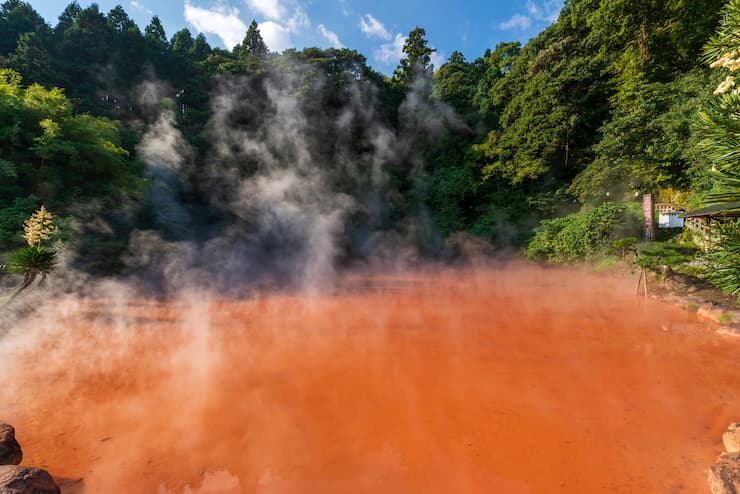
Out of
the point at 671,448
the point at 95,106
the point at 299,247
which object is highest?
the point at 95,106

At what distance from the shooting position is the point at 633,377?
4.32 metres

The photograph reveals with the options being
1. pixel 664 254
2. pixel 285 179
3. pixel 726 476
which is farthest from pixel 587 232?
pixel 285 179

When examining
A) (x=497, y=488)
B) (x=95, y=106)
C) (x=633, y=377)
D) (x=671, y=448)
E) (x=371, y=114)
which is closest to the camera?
(x=497, y=488)

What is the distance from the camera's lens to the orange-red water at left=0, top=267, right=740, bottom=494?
2.78m

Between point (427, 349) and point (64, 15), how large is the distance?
37.2 m

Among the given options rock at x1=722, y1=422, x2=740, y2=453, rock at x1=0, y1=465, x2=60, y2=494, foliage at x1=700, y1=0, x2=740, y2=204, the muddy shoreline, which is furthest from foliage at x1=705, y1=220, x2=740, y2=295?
the muddy shoreline

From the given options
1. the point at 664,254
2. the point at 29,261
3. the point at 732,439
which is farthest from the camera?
the point at 664,254

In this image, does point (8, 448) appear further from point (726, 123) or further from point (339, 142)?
point (339, 142)

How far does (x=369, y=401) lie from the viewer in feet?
12.6

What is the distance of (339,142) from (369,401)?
18.4m

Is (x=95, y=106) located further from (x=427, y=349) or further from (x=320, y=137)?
(x=427, y=349)

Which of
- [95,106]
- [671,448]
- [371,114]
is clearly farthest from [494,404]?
[95,106]

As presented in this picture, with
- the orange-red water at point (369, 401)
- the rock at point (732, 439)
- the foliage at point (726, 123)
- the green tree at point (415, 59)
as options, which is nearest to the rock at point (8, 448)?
the orange-red water at point (369, 401)

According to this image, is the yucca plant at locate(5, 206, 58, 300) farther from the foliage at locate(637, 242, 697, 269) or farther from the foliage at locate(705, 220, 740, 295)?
the foliage at locate(637, 242, 697, 269)
